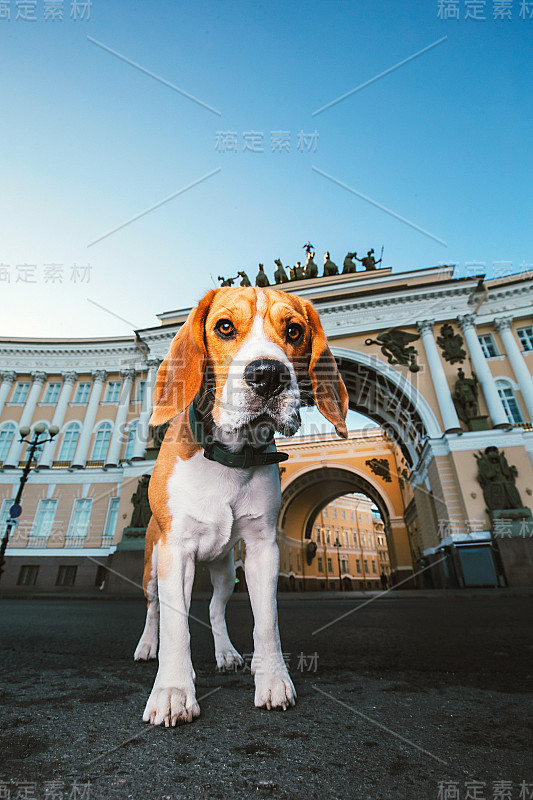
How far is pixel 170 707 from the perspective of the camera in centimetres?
125

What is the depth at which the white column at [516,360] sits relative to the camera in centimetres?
1892

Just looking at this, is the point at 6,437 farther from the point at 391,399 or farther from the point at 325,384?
the point at 325,384

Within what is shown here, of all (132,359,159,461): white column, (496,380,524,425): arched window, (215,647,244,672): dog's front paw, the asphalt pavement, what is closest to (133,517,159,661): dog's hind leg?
the asphalt pavement

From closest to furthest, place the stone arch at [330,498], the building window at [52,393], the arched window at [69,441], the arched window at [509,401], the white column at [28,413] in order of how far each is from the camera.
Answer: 1. the arched window at [509,401]
2. the white column at [28,413]
3. the arched window at [69,441]
4. the building window at [52,393]
5. the stone arch at [330,498]

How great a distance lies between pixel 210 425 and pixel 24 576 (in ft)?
81.7

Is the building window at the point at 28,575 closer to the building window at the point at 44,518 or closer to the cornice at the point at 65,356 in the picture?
the building window at the point at 44,518

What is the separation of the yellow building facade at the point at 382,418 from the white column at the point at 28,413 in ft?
0.28

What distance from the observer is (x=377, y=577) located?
5591cm

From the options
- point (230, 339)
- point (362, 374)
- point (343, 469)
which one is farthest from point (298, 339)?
point (343, 469)

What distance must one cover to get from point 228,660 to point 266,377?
5.09 ft

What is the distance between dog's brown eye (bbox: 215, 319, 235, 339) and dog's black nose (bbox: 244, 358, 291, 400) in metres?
0.41

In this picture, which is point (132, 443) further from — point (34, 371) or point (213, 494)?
point (213, 494)

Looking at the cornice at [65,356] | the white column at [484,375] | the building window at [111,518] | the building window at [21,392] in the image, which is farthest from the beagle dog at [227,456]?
the building window at [21,392]

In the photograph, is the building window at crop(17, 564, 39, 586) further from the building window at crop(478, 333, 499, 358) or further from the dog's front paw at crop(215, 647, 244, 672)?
the building window at crop(478, 333, 499, 358)
